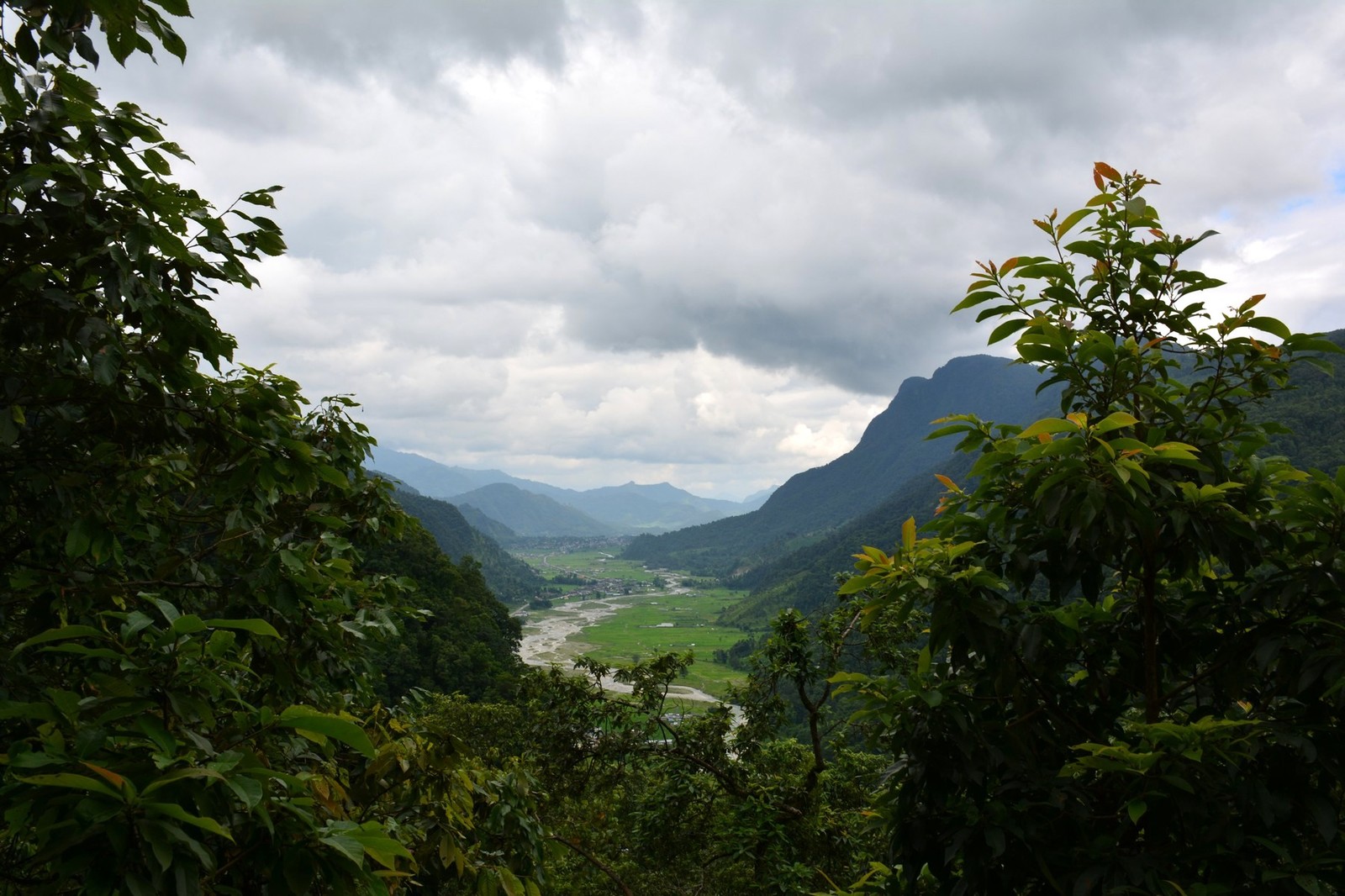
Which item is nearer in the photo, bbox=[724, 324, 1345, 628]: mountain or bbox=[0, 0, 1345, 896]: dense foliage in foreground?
bbox=[0, 0, 1345, 896]: dense foliage in foreground

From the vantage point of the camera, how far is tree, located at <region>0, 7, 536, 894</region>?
1.58 meters

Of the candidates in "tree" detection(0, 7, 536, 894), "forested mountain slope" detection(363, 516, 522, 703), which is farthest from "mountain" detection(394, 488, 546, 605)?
"tree" detection(0, 7, 536, 894)

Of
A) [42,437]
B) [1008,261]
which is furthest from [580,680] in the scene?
[1008,261]

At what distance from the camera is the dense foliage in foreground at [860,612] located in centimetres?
179

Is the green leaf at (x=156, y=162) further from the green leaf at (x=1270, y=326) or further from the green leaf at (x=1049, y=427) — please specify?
the green leaf at (x=1270, y=326)

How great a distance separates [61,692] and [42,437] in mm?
1928

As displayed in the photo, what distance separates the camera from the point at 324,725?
5.46ft

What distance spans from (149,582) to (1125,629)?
12.8ft

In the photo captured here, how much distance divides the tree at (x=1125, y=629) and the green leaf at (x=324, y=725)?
159cm

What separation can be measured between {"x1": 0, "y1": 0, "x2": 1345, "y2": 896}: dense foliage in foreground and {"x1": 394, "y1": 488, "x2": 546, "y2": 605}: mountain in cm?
13033

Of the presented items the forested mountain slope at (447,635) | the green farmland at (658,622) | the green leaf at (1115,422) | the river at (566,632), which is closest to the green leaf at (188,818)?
the green leaf at (1115,422)

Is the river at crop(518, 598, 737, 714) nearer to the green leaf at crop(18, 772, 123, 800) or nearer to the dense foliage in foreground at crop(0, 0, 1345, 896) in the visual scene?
the dense foliage in foreground at crop(0, 0, 1345, 896)

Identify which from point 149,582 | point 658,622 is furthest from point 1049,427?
point 658,622

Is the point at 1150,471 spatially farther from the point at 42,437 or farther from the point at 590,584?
the point at 590,584
